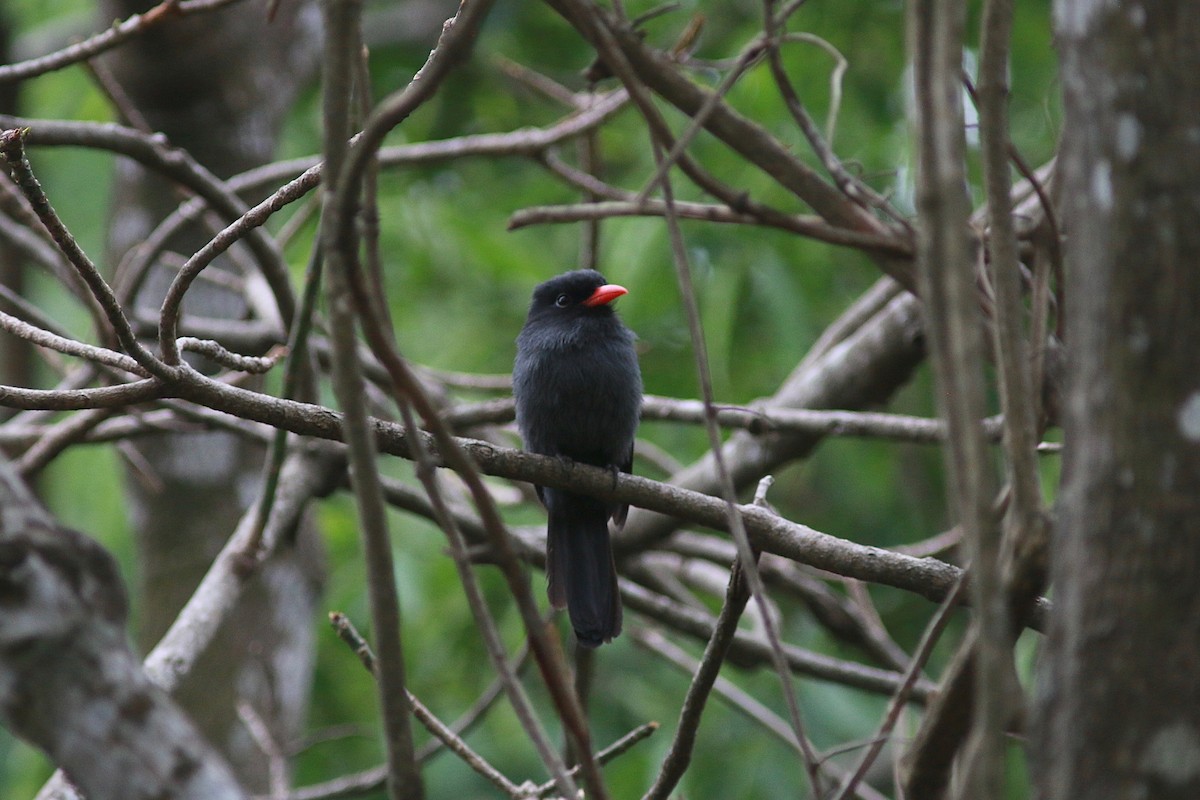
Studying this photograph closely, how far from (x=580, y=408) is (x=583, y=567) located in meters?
0.65

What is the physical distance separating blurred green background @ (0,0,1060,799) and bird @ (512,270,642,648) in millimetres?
558

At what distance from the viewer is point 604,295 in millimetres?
5133

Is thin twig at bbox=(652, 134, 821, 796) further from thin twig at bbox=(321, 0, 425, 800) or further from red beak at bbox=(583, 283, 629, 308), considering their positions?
red beak at bbox=(583, 283, 629, 308)

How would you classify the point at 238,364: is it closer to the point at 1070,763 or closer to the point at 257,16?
the point at 1070,763

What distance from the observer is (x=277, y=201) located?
2574 mm

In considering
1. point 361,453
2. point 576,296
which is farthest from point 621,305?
point 361,453

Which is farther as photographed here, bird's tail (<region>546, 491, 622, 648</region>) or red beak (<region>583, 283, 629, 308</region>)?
red beak (<region>583, 283, 629, 308</region>)

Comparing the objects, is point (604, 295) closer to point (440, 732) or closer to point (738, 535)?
point (440, 732)

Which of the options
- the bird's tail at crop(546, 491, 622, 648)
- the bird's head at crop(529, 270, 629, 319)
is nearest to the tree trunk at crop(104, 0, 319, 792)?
the bird's tail at crop(546, 491, 622, 648)

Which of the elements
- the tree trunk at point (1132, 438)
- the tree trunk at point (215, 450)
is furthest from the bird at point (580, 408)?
the tree trunk at point (1132, 438)

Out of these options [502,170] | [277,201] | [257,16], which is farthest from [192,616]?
[502,170]

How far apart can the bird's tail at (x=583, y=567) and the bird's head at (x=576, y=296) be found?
80cm

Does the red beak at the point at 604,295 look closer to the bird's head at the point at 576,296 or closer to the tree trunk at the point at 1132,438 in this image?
the bird's head at the point at 576,296

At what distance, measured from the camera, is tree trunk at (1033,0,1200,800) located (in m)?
1.44
